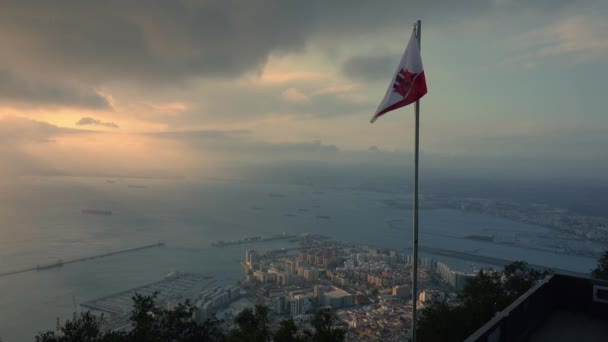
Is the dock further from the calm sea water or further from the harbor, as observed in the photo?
the harbor

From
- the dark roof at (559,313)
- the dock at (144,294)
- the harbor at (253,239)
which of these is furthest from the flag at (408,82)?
the harbor at (253,239)

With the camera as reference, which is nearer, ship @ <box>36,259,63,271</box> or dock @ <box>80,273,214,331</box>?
dock @ <box>80,273,214,331</box>

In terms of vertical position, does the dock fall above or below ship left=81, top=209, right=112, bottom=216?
below

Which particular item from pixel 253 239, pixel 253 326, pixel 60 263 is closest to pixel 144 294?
pixel 60 263

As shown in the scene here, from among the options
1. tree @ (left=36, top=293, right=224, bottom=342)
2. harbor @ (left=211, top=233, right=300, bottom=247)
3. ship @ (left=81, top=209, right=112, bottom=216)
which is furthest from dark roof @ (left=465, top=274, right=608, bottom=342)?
ship @ (left=81, top=209, right=112, bottom=216)

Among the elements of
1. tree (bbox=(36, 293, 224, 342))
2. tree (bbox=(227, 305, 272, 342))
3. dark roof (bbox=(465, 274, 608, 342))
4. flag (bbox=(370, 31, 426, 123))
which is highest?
flag (bbox=(370, 31, 426, 123))

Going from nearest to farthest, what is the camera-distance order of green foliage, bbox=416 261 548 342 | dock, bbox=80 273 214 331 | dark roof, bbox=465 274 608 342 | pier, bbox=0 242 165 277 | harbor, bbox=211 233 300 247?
dark roof, bbox=465 274 608 342 < green foliage, bbox=416 261 548 342 < dock, bbox=80 273 214 331 < pier, bbox=0 242 165 277 < harbor, bbox=211 233 300 247

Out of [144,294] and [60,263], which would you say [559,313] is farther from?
[60,263]

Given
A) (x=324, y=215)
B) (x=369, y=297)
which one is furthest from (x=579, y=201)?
(x=369, y=297)

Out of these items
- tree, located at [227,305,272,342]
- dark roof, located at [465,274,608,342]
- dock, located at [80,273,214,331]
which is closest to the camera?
dark roof, located at [465,274,608,342]
